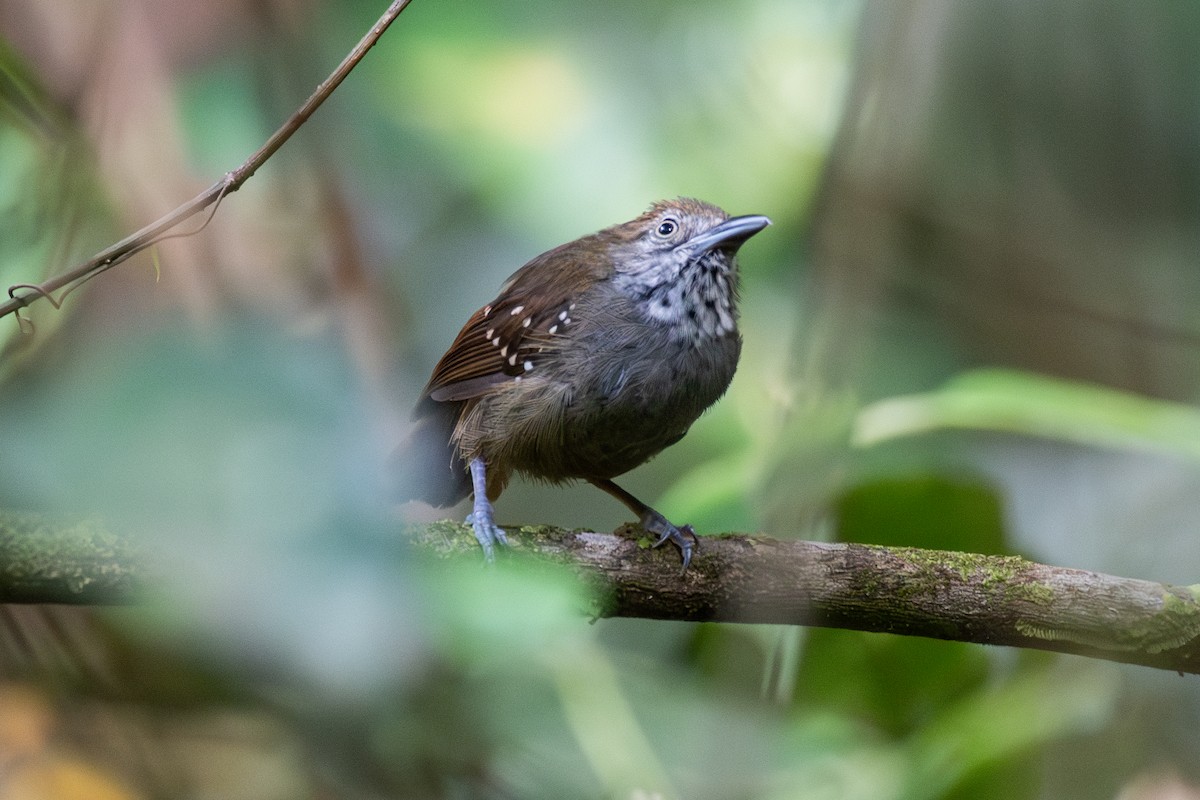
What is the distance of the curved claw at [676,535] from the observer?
2537 mm

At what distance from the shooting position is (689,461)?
12.2 ft

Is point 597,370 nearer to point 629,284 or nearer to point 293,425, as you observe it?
point 629,284

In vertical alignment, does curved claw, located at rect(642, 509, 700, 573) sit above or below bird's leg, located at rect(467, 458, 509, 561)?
below

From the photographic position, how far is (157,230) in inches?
61.2

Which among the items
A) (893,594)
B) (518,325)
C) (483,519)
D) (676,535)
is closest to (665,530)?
(676,535)

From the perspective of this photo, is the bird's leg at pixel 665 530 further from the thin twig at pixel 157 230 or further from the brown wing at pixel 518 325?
the thin twig at pixel 157 230

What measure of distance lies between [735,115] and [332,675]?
2855 millimetres

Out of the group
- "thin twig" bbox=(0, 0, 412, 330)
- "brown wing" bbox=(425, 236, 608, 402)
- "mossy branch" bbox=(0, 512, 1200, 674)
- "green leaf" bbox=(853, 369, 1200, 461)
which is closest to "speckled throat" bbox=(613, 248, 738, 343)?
"brown wing" bbox=(425, 236, 608, 402)

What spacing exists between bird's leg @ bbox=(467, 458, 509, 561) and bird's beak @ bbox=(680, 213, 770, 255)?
87cm

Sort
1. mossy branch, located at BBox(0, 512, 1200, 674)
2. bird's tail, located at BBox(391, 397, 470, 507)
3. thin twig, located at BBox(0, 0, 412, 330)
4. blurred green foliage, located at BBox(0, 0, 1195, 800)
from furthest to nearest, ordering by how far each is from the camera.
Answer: bird's tail, located at BBox(391, 397, 470, 507)
mossy branch, located at BBox(0, 512, 1200, 674)
thin twig, located at BBox(0, 0, 412, 330)
blurred green foliage, located at BBox(0, 0, 1195, 800)

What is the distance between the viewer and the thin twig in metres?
1.39

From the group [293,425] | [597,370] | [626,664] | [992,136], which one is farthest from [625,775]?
[992,136]

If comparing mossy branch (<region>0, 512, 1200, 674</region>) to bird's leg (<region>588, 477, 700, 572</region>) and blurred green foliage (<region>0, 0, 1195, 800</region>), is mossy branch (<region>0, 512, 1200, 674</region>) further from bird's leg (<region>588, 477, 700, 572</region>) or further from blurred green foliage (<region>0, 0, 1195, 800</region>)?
blurred green foliage (<region>0, 0, 1195, 800</region>)

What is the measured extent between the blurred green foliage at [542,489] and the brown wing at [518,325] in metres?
0.15
